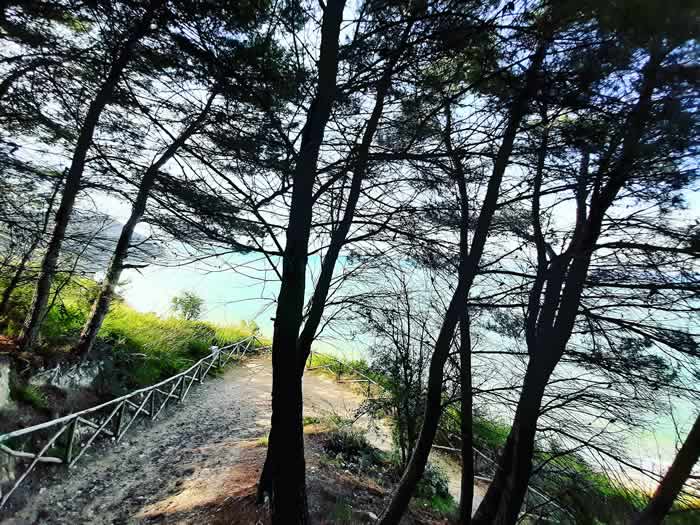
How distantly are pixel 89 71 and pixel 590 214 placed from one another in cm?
519

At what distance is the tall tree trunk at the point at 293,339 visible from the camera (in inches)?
110

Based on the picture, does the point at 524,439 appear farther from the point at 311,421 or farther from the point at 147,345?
the point at 147,345

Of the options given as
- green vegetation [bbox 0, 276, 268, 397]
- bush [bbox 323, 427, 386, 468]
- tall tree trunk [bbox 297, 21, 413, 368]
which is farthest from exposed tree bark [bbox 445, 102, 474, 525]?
green vegetation [bbox 0, 276, 268, 397]

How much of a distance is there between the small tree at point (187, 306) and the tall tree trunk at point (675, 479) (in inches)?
526

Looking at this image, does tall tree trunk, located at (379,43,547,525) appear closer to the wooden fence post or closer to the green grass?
the wooden fence post

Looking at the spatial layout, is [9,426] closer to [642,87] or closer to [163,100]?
[163,100]

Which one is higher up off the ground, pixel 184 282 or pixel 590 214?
pixel 590 214

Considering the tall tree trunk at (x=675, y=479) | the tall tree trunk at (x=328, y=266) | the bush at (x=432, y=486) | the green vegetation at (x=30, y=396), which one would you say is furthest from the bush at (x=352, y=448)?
the tall tree trunk at (x=675, y=479)

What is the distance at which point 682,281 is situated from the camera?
2383mm

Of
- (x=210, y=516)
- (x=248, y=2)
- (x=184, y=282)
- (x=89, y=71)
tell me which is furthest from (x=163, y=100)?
(x=210, y=516)

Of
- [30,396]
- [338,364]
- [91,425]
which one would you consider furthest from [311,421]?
[30,396]

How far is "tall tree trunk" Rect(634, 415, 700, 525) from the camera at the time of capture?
2.10 meters

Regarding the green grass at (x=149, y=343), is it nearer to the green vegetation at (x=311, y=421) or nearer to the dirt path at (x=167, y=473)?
the dirt path at (x=167, y=473)

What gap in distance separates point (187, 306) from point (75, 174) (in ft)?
33.3
